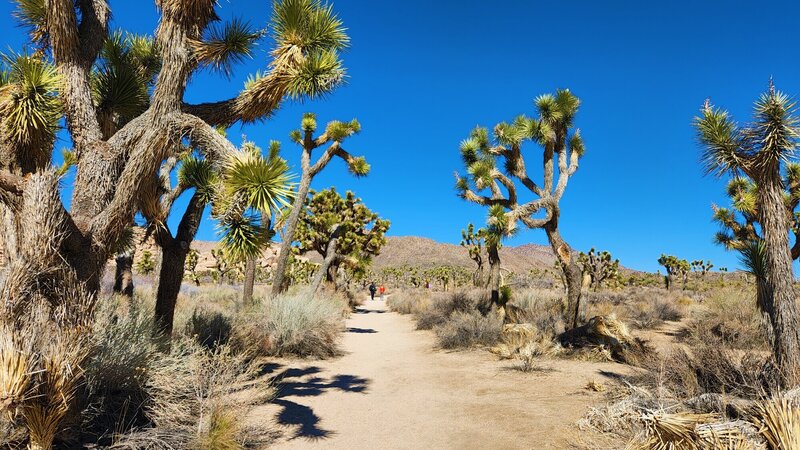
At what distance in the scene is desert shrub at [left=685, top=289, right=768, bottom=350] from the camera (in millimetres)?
9242

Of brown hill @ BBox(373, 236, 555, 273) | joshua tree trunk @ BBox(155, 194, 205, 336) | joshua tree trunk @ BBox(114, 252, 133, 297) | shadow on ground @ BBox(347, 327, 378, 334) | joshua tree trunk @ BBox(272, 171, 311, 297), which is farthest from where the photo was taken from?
brown hill @ BBox(373, 236, 555, 273)

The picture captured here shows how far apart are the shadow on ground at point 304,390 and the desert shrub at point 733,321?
7460 mm

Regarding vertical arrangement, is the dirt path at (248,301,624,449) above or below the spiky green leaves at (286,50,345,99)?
below

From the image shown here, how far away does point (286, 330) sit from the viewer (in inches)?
371

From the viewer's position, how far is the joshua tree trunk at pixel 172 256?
627 centimetres

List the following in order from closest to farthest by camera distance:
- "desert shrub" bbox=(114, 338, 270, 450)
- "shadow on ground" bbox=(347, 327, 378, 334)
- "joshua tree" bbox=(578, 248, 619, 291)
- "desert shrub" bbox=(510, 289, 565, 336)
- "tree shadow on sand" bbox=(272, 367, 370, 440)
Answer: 1. "desert shrub" bbox=(114, 338, 270, 450)
2. "tree shadow on sand" bbox=(272, 367, 370, 440)
3. "desert shrub" bbox=(510, 289, 565, 336)
4. "shadow on ground" bbox=(347, 327, 378, 334)
5. "joshua tree" bbox=(578, 248, 619, 291)

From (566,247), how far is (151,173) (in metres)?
9.14

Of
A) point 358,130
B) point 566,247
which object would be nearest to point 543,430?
point 566,247

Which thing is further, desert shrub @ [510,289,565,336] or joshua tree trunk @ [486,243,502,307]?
joshua tree trunk @ [486,243,502,307]

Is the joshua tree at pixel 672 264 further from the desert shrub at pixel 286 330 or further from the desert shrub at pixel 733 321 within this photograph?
the desert shrub at pixel 286 330

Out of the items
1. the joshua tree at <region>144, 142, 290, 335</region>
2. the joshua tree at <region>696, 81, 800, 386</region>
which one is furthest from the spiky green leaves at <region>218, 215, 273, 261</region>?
the joshua tree at <region>696, 81, 800, 386</region>

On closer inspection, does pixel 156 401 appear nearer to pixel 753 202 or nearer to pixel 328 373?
pixel 328 373

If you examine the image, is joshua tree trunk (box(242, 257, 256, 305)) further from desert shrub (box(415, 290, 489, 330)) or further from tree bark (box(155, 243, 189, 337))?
tree bark (box(155, 243, 189, 337))

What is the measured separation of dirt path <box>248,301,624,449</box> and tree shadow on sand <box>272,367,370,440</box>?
13 mm
